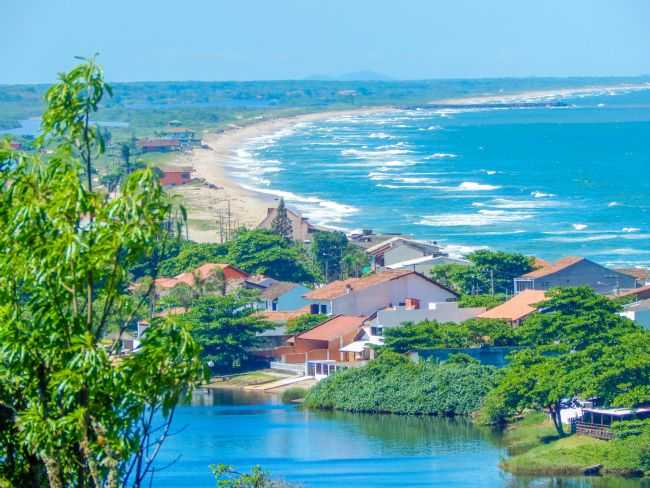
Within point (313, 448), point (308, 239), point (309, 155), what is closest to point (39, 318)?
point (313, 448)

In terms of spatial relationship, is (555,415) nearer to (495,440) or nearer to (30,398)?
(495,440)

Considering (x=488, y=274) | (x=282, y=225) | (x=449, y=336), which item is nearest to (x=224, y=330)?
(x=449, y=336)

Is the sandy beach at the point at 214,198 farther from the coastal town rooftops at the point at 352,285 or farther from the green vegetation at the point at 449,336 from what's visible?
the green vegetation at the point at 449,336

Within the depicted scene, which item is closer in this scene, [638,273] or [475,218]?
[638,273]

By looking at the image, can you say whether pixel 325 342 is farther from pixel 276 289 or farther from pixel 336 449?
pixel 336 449

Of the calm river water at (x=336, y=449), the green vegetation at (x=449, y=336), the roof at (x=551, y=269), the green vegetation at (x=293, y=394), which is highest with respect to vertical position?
the roof at (x=551, y=269)

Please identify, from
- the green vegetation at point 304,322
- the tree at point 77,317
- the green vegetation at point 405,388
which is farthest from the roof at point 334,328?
the tree at point 77,317
